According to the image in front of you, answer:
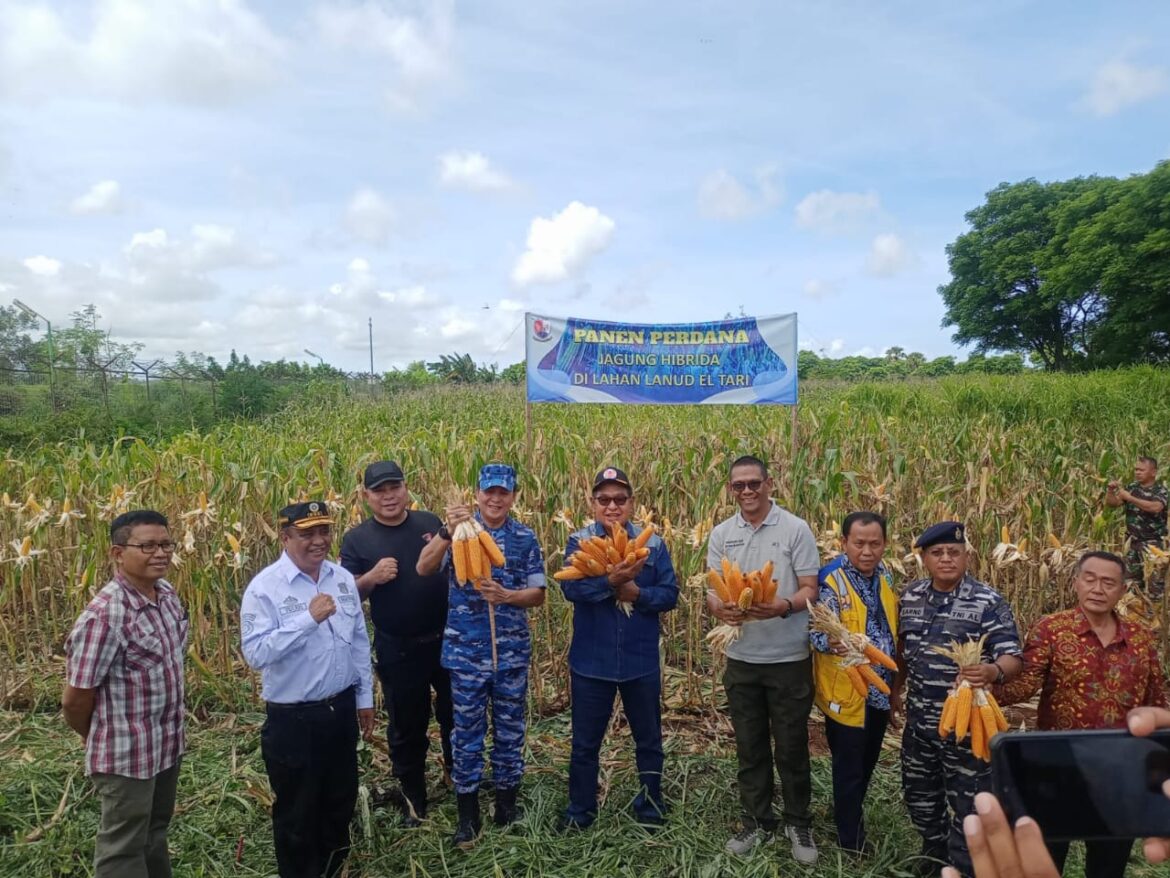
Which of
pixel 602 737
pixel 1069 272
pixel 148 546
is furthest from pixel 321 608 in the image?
pixel 1069 272

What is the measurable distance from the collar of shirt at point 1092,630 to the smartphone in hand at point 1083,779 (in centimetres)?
170

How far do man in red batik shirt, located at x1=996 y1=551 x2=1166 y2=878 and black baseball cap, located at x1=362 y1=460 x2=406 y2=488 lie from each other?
2730 millimetres

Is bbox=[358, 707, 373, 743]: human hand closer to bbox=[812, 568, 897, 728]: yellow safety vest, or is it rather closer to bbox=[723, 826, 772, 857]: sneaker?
bbox=[723, 826, 772, 857]: sneaker

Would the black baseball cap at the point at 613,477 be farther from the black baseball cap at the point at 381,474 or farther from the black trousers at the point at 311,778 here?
the black trousers at the point at 311,778

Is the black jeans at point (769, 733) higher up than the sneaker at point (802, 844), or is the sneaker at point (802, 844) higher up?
the black jeans at point (769, 733)

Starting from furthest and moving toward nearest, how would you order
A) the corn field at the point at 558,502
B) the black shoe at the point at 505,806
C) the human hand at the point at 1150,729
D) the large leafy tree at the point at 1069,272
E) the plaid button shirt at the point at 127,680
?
the large leafy tree at the point at 1069,272 → the corn field at the point at 558,502 → the black shoe at the point at 505,806 → the plaid button shirt at the point at 127,680 → the human hand at the point at 1150,729

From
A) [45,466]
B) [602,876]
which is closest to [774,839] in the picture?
[602,876]

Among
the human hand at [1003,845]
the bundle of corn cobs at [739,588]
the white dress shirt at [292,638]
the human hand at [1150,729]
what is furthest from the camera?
the bundle of corn cobs at [739,588]

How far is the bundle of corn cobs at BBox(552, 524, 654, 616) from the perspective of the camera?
297 centimetres

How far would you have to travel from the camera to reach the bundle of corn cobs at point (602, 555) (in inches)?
117

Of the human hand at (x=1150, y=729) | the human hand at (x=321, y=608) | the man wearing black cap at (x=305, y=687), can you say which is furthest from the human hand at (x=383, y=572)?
the human hand at (x=1150, y=729)

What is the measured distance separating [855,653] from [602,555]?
3.54ft

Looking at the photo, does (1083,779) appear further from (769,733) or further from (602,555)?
(769,733)

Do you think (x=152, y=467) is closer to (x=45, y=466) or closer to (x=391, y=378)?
(x=45, y=466)
